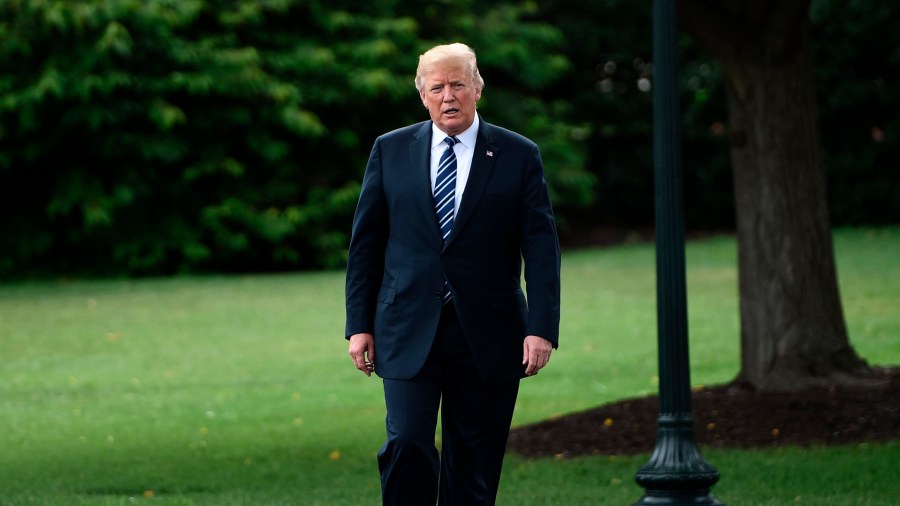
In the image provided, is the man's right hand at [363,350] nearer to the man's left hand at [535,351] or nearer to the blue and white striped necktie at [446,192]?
the blue and white striped necktie at [446,192]

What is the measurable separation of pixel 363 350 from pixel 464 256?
49 centimetres

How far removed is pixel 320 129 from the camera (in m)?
25.0

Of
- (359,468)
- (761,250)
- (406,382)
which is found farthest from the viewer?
(761,250)

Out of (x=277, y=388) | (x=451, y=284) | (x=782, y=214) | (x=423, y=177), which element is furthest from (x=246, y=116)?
(x=451, y=284)

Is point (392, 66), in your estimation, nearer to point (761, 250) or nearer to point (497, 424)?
point (761, 250)

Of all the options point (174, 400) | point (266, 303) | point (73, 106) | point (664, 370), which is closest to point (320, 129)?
point (73, 106)

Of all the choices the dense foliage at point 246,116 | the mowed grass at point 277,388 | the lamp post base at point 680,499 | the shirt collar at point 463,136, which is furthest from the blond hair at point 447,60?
the dense foliage at point 246,116

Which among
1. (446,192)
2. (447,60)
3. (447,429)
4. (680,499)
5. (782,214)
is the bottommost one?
(680,499)

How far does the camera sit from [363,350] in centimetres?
520

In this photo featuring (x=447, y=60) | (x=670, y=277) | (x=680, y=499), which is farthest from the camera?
(x=680, y=499)

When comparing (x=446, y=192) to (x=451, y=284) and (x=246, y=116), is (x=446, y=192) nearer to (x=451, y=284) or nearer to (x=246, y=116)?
(x=451, y=284)

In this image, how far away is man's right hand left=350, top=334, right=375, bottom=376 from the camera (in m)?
5.18

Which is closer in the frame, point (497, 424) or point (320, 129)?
point (497, 424)

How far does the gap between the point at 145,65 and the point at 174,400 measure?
44.2ft
